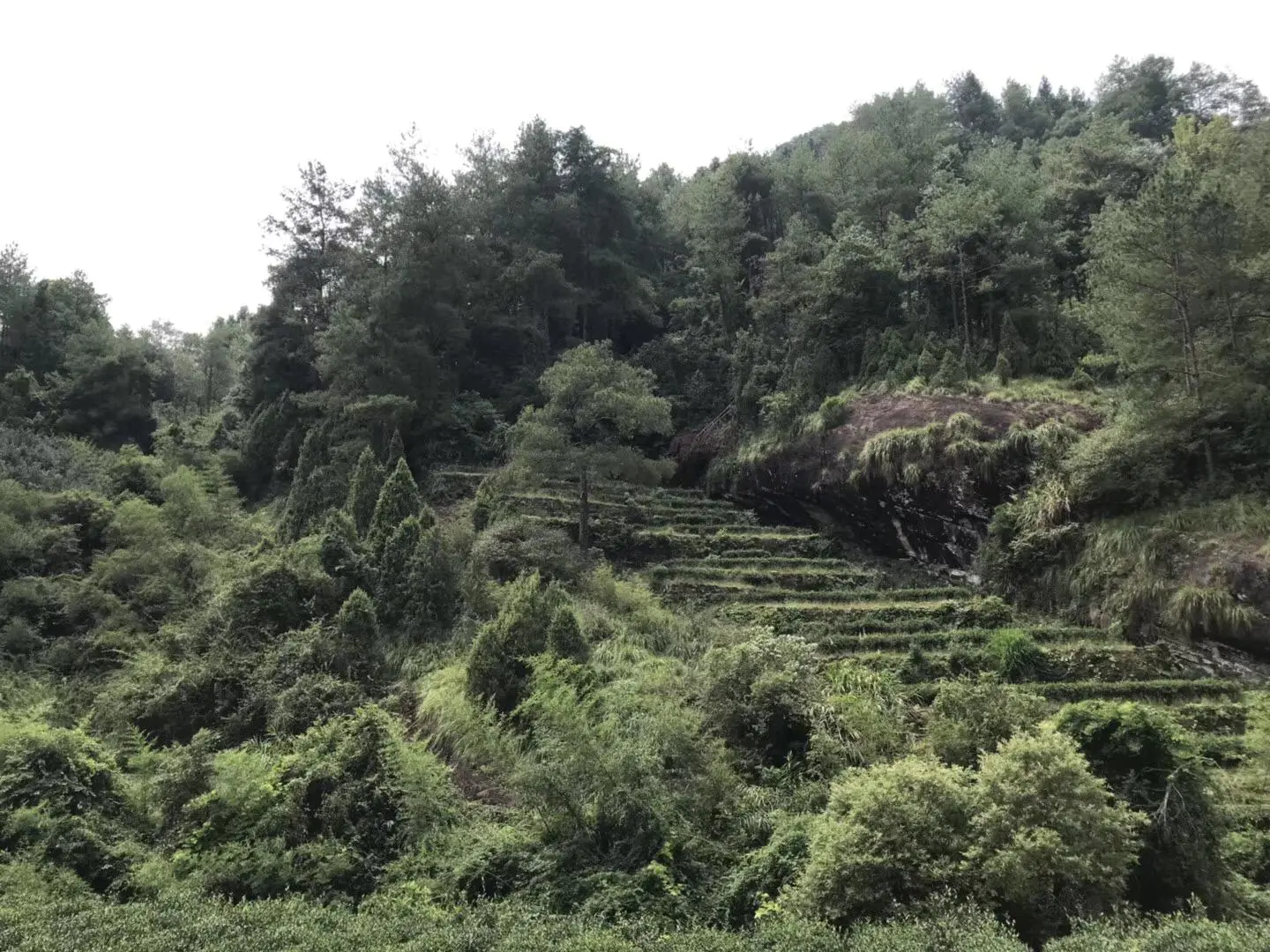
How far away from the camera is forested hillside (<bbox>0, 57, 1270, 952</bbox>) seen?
708 cm

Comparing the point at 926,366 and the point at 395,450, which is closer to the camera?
the point at 926,366

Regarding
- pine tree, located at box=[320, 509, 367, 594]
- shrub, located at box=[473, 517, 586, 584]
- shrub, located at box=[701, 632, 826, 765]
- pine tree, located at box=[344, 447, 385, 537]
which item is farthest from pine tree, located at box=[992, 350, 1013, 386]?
pine tree, located at box=[344, 447, 385, 537]

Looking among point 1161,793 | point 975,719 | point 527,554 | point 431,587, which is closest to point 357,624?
point 431,587

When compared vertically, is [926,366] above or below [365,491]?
above

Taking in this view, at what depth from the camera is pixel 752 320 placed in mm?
29469

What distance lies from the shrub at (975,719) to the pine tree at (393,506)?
13034 millimetres

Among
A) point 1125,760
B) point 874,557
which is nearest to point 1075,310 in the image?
point 874,557

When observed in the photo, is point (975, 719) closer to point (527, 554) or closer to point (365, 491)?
point (527, 554)

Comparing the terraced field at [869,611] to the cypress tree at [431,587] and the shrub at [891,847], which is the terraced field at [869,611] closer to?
the cypress tree at [431,587]

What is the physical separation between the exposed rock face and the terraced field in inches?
26.4

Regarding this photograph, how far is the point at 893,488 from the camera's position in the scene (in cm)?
1858

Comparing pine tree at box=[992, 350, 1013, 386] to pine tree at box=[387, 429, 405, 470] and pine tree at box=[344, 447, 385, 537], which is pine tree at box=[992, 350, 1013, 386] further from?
pine tree at box=[387, 429, 405, 470]

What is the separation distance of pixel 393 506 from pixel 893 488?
40.3 feet

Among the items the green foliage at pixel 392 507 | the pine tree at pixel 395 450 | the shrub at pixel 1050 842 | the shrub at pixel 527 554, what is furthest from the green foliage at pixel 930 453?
the pine tree at pixel 395 450
